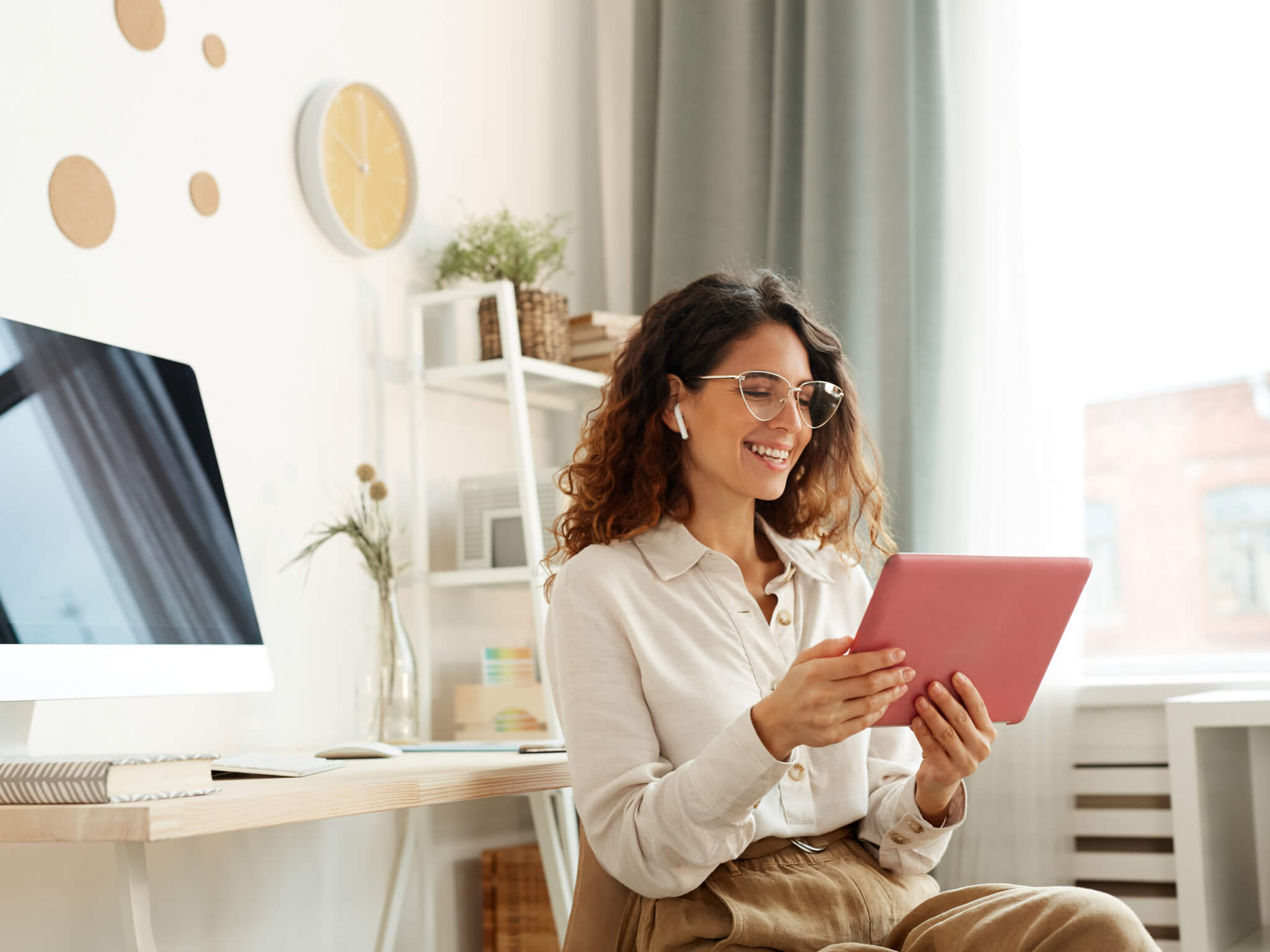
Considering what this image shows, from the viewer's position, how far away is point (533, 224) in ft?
8.21

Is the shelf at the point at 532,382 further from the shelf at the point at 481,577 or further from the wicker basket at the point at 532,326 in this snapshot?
the shelf at the point at 481,577

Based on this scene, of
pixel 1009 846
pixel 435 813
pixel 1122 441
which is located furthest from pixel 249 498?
pixel 1122 441

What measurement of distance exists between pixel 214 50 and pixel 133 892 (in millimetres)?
1345

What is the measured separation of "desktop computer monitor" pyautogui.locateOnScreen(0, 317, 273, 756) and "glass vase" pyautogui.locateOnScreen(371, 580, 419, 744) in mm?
512

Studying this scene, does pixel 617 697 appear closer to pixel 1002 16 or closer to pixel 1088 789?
pixel 1088 789

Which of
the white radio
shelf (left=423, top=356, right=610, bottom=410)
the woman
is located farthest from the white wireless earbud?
the white radio

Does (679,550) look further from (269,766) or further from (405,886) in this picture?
(405,886)

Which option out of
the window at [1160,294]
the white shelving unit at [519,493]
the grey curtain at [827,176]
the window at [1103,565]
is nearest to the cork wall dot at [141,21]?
Result: the white shelving unit at [519,493]

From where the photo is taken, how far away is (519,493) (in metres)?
2.16

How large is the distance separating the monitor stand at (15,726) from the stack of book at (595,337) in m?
1.38

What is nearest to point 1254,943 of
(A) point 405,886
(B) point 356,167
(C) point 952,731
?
(C) point 952,731

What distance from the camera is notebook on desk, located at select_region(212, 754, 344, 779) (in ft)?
4.10

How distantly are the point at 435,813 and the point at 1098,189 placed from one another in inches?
66.3

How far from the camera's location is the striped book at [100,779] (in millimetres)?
958
